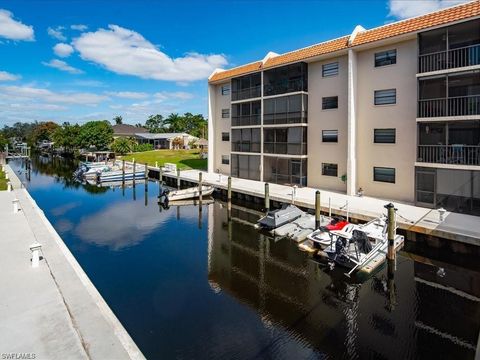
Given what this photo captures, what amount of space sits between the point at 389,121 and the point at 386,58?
483cm

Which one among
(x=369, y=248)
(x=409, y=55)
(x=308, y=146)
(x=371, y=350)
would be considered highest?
(x=409, y=55)

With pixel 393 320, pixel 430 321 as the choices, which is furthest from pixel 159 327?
pixel 430 321

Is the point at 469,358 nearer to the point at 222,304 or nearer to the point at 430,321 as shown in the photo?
the point at 430,321

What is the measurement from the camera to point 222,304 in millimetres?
13469

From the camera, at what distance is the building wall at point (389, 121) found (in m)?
24.5

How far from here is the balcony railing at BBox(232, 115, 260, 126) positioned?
3666 cm

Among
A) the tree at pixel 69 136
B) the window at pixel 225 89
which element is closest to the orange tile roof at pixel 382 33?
the window at pixel 225 89

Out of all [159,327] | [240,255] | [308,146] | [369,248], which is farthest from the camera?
[308,146]

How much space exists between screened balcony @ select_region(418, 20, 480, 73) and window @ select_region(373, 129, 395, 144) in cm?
489

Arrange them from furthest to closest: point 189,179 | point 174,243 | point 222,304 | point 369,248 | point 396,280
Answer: point 189,179
point 174,243
point 369,248
point 396,280
point 222,304

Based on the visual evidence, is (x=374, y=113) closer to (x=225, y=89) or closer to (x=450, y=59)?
(x=450, y=59)

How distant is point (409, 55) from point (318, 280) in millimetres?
18326

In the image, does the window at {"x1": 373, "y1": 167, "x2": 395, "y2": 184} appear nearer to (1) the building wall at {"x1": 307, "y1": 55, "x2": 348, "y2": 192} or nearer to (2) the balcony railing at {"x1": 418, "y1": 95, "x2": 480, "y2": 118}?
(1) the building wall at {"x1": 307, "y1": 55, "x2": 348, "y2": 192}

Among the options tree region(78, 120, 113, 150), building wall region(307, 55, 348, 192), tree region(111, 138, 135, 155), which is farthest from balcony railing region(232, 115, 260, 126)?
tree region(78, 120, 113, 150)
